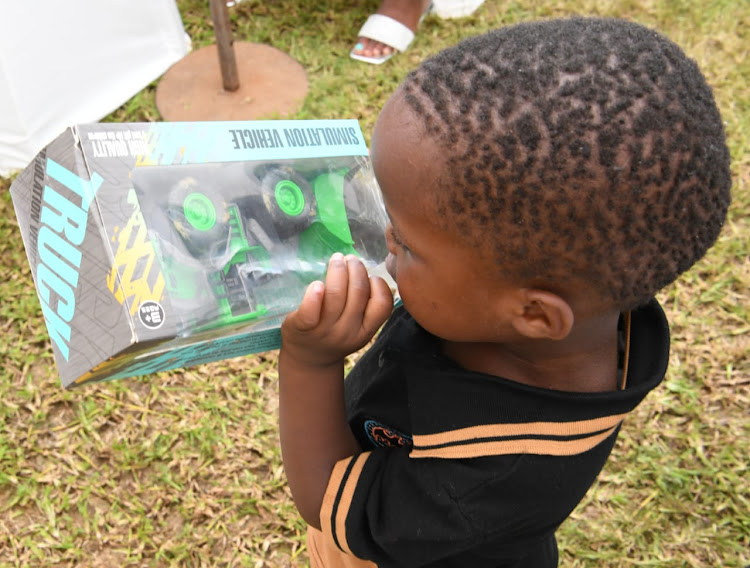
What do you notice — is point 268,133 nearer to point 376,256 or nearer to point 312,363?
point 376,256

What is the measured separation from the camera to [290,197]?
1.22m

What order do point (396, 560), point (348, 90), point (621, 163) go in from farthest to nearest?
point (348, 90) < point (396, 560) < point (621, 163)

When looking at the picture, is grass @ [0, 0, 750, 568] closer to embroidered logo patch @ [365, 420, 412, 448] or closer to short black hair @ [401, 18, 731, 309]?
embroidered logo patch @ [365, 420, 412, 448]

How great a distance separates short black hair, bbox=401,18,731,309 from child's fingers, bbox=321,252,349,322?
0.26 m

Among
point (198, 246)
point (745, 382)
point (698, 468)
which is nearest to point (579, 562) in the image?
point (698, 468)

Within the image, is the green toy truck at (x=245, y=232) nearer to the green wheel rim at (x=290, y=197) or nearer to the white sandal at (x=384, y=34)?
the green wheel rim at (x=290, y=197)

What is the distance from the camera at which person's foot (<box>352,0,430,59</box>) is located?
3.30 m

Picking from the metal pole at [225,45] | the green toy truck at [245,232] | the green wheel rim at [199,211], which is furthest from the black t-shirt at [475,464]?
the metal pole at [225,45]

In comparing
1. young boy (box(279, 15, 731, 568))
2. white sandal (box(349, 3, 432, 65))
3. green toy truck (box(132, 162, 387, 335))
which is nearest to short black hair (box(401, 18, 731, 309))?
young boy (box(279, 15, 731, 568))

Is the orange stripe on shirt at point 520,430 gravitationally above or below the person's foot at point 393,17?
above

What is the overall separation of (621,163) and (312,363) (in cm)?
58

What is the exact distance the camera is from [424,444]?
1.03 meters

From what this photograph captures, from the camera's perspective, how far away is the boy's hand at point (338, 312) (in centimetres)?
108

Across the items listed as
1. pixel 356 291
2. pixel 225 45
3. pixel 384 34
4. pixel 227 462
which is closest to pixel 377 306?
pixel 356 291
